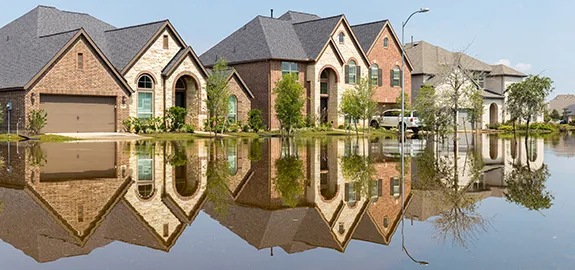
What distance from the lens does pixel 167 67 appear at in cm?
4784

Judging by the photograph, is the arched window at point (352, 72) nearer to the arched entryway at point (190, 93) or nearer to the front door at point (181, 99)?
the front door at point (181, 99)

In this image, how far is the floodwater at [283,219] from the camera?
750cm

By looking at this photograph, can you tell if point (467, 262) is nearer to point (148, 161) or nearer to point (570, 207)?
point (570, 207)

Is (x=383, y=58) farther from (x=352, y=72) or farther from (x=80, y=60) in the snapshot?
(x=80, y=60)

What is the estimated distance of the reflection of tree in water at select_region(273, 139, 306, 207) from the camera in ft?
40.6

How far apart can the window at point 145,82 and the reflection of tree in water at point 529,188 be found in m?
32.9

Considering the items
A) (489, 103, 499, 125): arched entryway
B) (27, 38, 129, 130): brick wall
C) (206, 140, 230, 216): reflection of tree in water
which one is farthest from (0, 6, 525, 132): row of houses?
(206, 140, 230, 216): reflection of tree in water

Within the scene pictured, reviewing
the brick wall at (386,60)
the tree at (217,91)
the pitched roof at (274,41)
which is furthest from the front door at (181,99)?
the brick wall at (386,60)

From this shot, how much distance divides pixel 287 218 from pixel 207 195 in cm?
287

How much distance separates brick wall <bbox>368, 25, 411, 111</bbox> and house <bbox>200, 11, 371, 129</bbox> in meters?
2.80

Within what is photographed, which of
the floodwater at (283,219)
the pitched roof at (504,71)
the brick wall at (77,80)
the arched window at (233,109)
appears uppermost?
the pitched roof at (504,71)

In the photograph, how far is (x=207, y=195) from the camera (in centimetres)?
1250

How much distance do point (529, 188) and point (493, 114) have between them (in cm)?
6674

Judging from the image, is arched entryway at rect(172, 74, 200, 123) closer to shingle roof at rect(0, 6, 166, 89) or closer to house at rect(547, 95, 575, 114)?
shingle roof at rect(0, 6, 166, 89)
